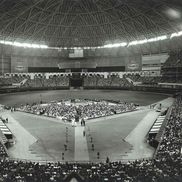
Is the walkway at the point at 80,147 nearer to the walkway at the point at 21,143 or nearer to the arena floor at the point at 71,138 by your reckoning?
the arena floor at the point at 71,138

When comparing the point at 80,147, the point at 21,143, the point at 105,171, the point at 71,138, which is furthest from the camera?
the point at 71,138


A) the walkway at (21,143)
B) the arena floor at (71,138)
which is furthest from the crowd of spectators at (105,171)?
the walkway at (21,143)

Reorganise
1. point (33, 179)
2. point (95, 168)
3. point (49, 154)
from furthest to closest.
Result: point (49, 154)
point (95, 168)
point (33, 179)

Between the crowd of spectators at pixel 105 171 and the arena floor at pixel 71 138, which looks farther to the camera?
the arena floor at pixel 71 138

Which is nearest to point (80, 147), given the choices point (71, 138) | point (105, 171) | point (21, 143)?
point (71, 138)

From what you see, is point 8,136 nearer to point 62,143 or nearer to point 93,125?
point 62,143

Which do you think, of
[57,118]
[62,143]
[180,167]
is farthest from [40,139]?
[180,167]

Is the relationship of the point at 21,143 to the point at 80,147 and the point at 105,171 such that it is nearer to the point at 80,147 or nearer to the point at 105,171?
the point at 80,147

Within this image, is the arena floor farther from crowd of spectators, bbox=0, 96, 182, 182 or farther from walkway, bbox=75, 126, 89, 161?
crowd of spectators, bbox=0, 96, 182, 182
